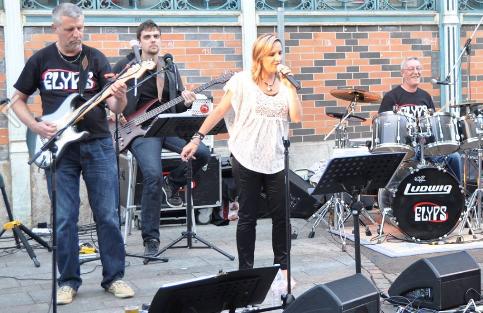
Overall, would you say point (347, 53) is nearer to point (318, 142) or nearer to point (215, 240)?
point (318, 142)

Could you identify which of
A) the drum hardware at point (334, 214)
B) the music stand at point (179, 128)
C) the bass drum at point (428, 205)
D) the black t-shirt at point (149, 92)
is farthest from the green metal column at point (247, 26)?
the bass drum at point (428, 205)

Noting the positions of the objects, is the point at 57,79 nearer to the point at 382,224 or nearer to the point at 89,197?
the point at 89,197

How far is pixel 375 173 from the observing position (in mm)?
5617

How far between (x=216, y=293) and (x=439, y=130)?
394cm

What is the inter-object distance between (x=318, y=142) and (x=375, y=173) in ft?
14.2

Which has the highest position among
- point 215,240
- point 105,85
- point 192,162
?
point 105,85

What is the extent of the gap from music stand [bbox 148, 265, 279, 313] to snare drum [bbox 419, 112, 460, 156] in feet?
11.4

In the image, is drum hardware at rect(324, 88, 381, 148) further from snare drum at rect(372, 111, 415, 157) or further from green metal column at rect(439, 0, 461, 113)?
green metal column at rect(439, 0, 461, 113)

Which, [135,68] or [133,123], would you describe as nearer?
[135,68]

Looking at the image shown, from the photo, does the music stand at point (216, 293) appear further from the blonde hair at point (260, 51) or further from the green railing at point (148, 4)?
the green railing at point (148, 4)

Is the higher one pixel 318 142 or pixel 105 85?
pixel 105 85

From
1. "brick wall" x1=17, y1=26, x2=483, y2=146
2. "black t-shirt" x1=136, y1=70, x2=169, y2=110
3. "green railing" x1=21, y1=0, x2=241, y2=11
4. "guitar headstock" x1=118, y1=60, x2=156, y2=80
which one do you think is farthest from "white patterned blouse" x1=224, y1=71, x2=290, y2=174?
"green railing" x1=21, y1=0, x2=241, y2=11

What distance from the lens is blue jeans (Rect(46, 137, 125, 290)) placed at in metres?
5.80

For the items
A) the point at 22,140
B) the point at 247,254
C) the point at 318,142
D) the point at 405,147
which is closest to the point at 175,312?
the point at 247,254
